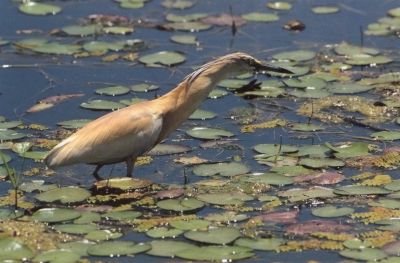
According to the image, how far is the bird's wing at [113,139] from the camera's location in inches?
305

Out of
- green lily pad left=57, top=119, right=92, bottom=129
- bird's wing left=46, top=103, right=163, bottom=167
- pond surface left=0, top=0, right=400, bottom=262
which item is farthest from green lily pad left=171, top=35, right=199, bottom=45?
bird's wing left=46, top=103, right=163, bottom=167

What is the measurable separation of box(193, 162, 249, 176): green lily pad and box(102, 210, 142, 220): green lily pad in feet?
2.56

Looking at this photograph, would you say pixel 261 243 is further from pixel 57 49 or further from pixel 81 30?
pixel 81 30

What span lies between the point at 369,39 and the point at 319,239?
4254 millimetres

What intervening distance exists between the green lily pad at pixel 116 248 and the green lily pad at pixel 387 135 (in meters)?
2.43

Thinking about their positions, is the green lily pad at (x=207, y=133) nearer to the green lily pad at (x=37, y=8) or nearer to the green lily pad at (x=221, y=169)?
the green lily pad at (x=221, y=169)

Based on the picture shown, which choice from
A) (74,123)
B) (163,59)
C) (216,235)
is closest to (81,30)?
(163,59)

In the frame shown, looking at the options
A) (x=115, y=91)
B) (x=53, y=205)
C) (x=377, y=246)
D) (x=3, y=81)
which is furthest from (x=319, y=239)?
(x=3, y=81)

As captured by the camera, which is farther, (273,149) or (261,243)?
(273,149)

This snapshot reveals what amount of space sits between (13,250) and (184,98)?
6.48ft

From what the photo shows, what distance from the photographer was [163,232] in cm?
701

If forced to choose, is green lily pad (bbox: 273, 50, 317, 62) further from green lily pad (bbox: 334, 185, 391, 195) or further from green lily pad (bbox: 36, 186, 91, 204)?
green lily pad (bbox: 36, 186, 91, 204)

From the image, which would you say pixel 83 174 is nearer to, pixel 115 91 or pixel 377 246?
pixel 115 91

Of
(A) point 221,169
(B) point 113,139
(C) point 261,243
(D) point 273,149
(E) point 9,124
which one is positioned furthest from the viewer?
(E) point 9,124
